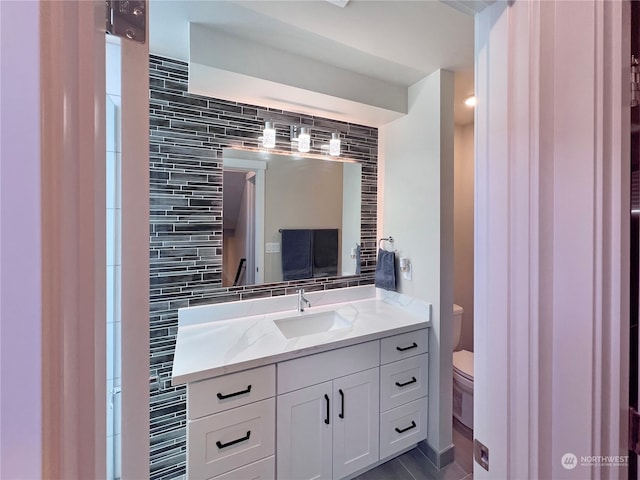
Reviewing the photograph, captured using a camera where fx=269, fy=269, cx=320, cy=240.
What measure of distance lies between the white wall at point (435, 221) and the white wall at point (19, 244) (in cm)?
167

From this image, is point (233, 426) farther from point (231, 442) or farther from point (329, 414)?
point (329, 414)

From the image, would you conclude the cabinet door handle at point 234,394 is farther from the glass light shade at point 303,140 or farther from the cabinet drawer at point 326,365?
the glass light shade at point 303,140

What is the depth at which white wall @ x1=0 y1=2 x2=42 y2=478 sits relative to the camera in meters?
0.23

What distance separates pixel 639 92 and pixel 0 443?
112 cm

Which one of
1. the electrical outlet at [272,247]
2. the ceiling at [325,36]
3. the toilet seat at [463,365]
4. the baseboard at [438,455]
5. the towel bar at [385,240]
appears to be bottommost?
the baseboard at [438,455]

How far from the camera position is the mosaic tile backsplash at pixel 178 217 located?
1.45 metres

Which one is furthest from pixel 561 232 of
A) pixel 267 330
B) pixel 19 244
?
pixel 267 330

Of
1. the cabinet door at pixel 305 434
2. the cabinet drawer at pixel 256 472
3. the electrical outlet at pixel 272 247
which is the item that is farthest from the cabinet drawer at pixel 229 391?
the electrical outlet at pixel 272 247

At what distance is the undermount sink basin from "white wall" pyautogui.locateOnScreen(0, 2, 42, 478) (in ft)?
4.67

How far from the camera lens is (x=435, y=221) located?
162cm

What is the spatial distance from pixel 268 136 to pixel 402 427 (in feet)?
6.36

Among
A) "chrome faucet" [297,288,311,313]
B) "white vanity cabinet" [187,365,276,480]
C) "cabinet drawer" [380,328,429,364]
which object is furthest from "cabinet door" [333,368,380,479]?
"chrome faucet" [297,288,311,313]

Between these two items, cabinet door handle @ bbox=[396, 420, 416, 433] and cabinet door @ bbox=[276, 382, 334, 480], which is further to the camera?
cabinet door handle @ bbox=[396, 420, 416, 433]

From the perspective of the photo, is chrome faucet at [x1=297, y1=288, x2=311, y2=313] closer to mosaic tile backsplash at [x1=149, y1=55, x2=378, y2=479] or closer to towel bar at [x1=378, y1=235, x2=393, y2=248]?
mosaic tile backsplash at [x1=149, y1=55, x2=378, y2=479]
